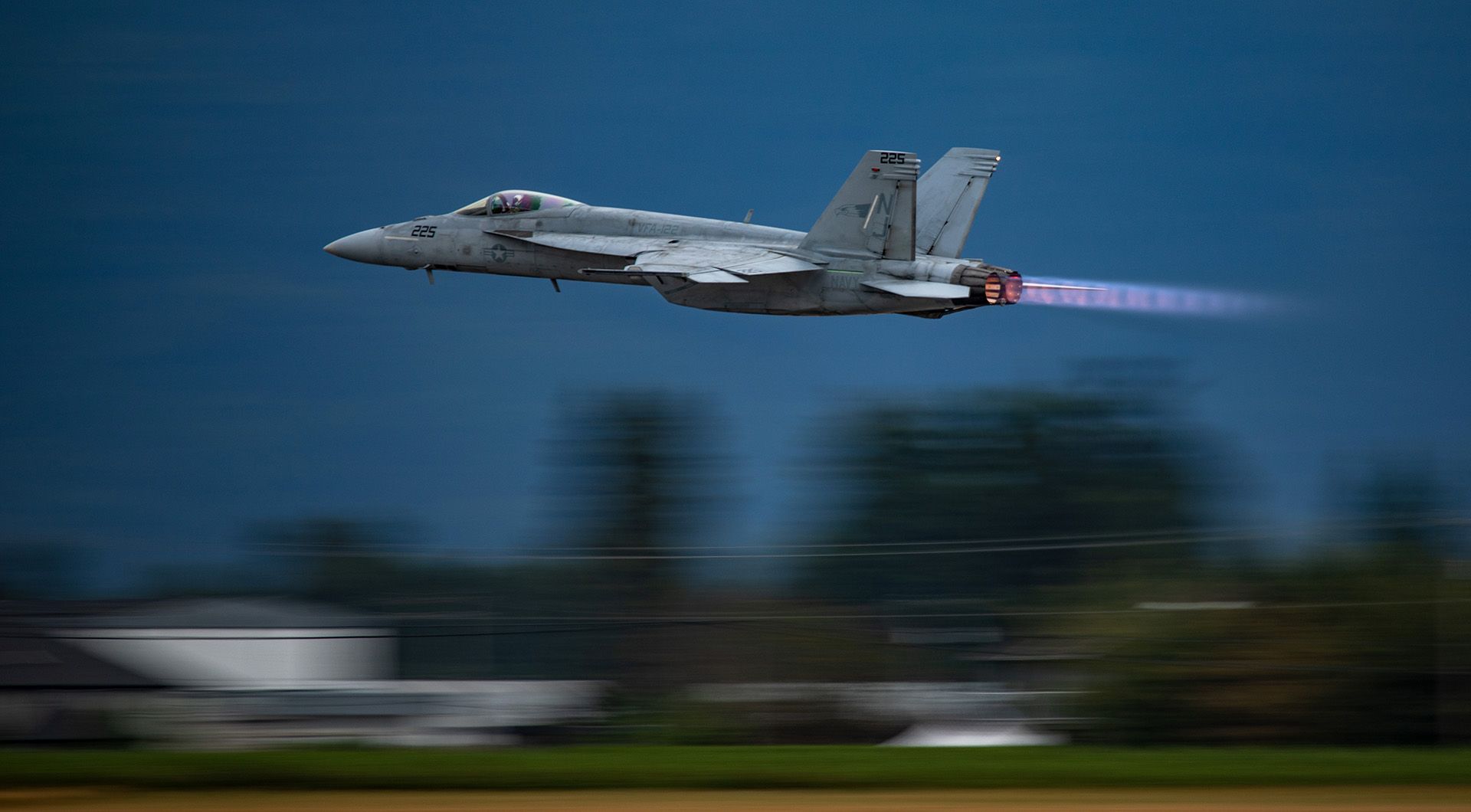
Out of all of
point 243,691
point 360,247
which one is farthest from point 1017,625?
point 360,247

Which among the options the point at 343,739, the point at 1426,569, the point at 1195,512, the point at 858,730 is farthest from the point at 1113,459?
the point at 343,739

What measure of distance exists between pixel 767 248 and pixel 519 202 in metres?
5.37

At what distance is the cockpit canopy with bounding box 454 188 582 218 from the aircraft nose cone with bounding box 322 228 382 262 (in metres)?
2.34

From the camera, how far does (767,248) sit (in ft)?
84.5

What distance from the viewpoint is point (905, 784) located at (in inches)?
595

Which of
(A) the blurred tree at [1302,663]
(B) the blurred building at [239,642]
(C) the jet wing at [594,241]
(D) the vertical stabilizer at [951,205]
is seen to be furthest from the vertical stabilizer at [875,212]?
(B) the blurred building at [239,642]

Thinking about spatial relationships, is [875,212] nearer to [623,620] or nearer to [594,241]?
[594,241]

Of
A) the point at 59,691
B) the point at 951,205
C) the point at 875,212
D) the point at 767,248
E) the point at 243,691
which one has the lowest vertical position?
the point at 59,691

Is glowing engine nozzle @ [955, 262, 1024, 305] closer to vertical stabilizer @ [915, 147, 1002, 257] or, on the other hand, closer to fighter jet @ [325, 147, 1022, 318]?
fighter jet @ [325, 147, 1022, 318]

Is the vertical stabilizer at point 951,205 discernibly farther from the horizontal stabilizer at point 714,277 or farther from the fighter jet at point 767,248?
the horizontal stabilizer at point 714,277

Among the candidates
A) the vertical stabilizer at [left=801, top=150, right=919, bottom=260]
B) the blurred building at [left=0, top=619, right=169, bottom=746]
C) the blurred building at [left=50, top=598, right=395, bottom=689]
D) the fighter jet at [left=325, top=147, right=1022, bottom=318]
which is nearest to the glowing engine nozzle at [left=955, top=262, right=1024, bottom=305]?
the fighter jet at [left=325, top=147, right=1022, bottom=318]

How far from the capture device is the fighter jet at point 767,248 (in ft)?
79.3

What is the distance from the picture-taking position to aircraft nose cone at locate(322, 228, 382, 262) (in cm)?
2958

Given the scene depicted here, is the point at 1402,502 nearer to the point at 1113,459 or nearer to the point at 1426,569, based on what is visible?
the point at 1426,569
